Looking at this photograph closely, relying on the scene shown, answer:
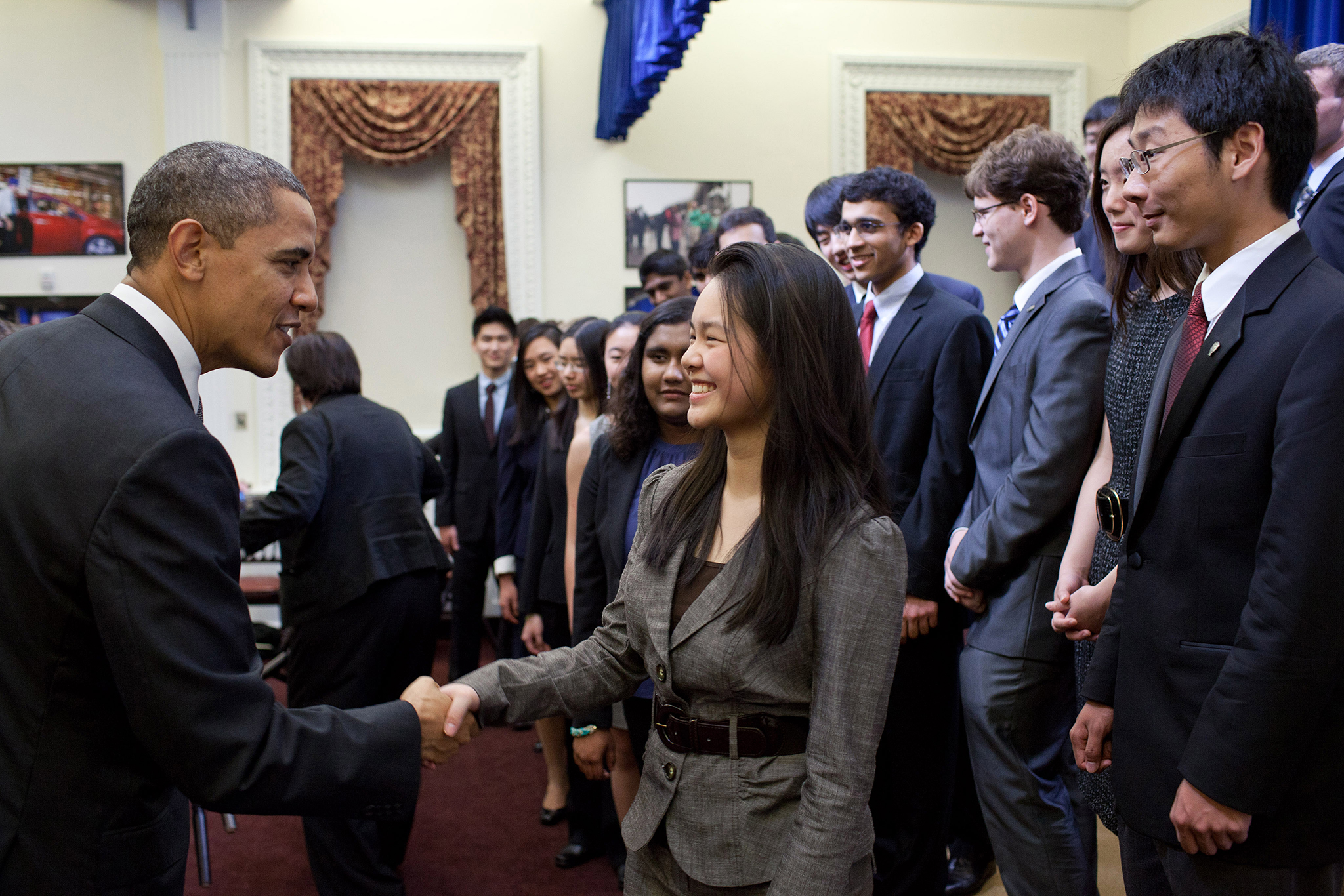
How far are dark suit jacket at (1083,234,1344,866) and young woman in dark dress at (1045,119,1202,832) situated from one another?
262mm

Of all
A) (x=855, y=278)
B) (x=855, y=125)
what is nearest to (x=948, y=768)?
(x=855, y=278)

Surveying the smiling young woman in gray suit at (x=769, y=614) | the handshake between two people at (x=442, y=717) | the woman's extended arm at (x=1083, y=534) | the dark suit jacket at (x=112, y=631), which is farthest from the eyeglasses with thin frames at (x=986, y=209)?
the dark suit jacket at (x=112, y=631)

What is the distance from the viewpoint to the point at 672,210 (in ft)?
22.9

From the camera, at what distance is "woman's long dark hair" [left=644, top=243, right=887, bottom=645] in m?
1.46

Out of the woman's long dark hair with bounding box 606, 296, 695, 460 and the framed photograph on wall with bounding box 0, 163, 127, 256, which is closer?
the woman's long dark hair with bounding box 606, 296, 695, 460

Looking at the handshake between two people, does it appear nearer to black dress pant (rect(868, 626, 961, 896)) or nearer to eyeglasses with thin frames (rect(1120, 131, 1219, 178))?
eyeglasses with thin frames (rect(1120, 131, 1219, 178))

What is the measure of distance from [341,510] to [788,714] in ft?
6.58

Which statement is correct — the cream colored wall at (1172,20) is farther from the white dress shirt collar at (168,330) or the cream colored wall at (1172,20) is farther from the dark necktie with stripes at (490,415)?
the white dress shirt collar at (168,330)

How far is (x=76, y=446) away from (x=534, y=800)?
9.78 feet

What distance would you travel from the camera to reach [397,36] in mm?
6668

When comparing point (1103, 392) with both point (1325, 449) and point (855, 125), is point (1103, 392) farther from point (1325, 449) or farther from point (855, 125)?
point (855, 125)

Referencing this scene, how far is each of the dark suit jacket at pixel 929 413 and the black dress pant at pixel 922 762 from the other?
0.57 ft

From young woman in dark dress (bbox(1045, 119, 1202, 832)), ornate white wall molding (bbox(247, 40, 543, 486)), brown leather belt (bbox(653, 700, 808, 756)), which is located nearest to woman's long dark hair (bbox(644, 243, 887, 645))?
brown leather belt (bbox(653, 700, 808, 756))

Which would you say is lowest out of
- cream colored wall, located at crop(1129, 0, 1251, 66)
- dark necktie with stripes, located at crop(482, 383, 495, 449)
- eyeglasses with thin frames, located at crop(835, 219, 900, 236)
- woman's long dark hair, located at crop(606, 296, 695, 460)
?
dark necktie with stripes, located at crop(482, 383, 495, 449)
